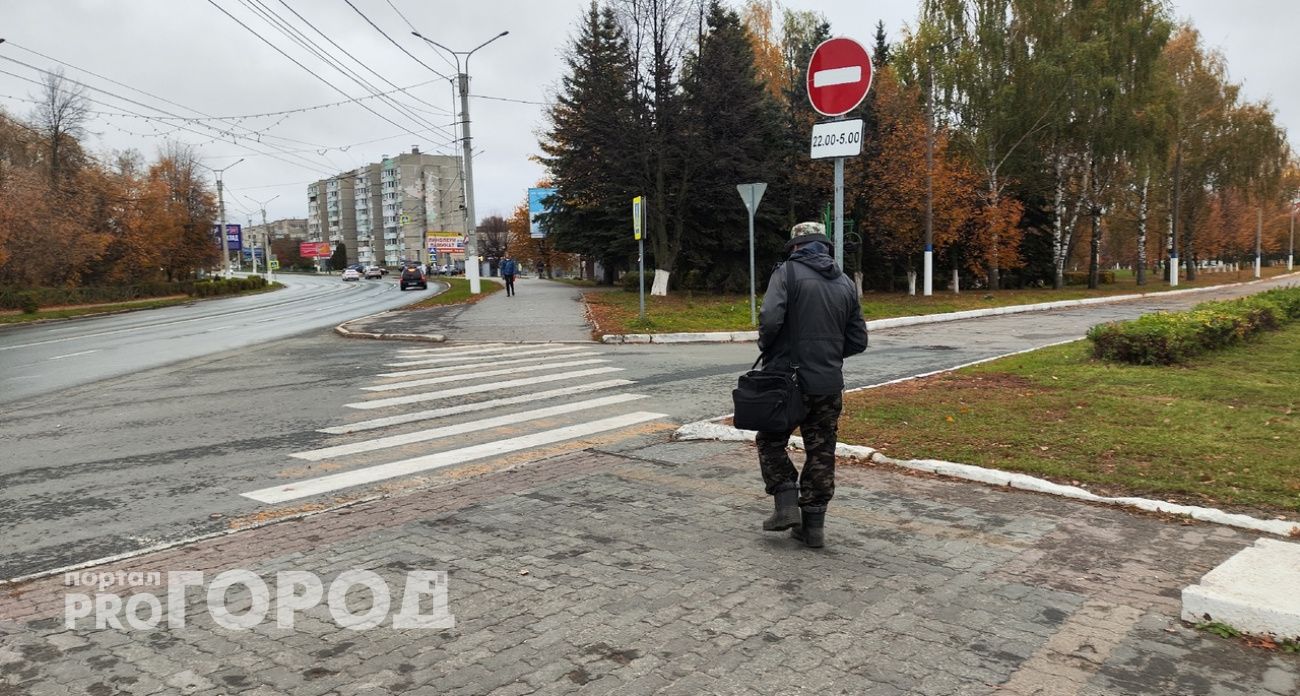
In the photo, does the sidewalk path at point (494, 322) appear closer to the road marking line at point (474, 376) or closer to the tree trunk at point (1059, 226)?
the road marking line at point (474, 376)

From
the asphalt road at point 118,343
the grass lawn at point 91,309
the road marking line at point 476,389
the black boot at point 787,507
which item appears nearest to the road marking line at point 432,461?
the road marking line at point 476,389

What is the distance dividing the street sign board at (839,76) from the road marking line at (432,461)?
3.66 metres

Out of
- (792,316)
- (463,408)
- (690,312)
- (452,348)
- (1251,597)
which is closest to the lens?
(1251,597)

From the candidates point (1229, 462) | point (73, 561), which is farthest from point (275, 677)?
point (1229, 462)

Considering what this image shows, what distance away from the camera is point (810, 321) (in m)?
4.50

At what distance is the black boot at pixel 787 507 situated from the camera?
471 centimetres

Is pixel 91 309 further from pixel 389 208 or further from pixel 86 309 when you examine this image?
pixel 389 208

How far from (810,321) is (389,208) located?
15440 centimetres

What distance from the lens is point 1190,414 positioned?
751 centimetres

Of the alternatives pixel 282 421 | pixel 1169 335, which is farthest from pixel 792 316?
pixel 1169 335

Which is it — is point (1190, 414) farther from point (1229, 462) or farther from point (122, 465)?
point (122, 465)

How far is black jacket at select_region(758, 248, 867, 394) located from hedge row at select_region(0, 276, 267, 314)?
128 ft

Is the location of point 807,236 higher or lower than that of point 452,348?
higher

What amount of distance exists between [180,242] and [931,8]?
5298 cm
